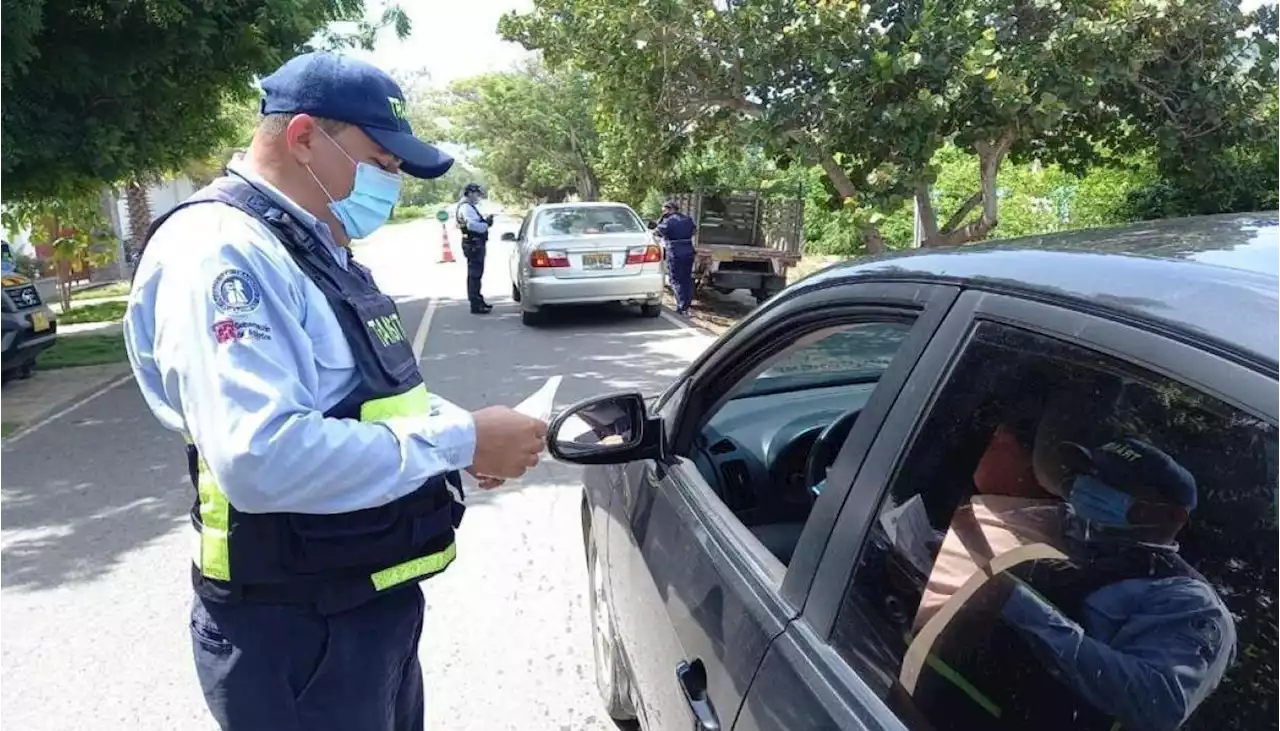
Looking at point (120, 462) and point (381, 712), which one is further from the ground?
point (381, 712)

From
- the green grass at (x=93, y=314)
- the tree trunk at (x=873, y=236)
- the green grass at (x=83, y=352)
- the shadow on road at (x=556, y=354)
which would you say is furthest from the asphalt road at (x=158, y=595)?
the green grass at (x=93, y=314)

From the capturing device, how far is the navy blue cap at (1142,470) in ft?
3.58

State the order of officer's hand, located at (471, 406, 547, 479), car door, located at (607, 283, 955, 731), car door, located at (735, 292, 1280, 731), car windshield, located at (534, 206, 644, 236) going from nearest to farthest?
1. car door, located at (735, 292, 1280, 731)
2. car door, located at (607, 283, 955, 731)
3. officer's hand, located at (471, 406, 547, 479)
4. car windshield, located at (534, 206, 644, 236)

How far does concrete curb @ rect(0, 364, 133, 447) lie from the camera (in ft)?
25.9

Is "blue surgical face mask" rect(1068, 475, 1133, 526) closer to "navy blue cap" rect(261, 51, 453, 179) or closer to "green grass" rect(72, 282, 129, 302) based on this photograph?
"navy blue cap" rect(261, 51, 453, 179)

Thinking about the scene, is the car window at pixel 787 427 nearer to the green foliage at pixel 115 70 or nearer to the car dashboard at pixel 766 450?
the car dashboard at pixel 766 450

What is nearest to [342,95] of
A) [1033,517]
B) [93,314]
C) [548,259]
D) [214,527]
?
[214,527]

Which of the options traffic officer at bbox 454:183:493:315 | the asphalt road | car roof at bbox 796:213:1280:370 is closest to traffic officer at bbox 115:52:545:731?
car roof at bbox 796:213:1280:370

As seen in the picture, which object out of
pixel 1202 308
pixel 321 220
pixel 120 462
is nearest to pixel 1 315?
pixel 120 462

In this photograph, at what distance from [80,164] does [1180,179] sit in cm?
1196

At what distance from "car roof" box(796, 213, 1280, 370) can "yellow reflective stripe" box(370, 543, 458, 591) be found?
3.16 ft

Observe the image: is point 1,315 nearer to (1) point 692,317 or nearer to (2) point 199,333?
(1) point 692,317

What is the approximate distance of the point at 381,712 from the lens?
191cm

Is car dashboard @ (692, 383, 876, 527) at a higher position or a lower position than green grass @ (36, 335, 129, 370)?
higher
